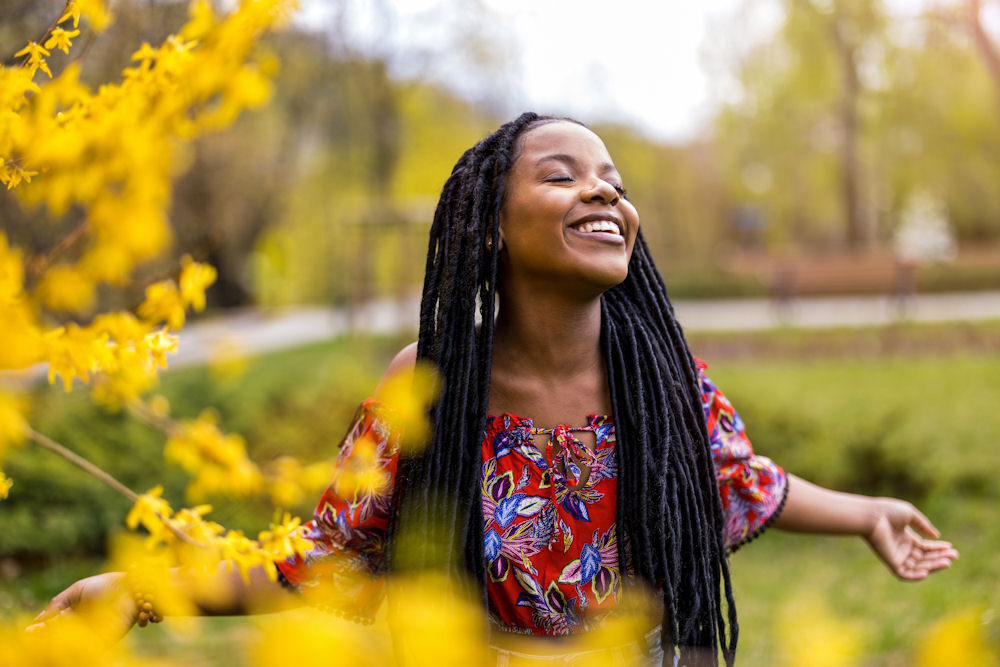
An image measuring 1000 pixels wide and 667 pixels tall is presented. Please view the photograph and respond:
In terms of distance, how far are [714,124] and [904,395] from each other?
19.3 metres

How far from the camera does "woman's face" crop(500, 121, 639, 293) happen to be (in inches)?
69.6

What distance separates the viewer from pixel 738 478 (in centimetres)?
202

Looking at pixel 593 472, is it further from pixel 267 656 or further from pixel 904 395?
pixel 904 395

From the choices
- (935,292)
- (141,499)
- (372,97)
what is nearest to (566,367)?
(141,499)

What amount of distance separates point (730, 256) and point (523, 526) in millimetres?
29367

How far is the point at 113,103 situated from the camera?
1.11 m

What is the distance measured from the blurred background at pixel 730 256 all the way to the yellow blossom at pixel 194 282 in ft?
0.21

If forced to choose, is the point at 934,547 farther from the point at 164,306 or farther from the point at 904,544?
the point at 164,306

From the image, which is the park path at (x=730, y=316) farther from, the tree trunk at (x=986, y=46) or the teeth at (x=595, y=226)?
the teeth at (x=595, y=226)

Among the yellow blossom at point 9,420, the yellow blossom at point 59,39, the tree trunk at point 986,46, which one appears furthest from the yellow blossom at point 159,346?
the tree trunk at point 986,46

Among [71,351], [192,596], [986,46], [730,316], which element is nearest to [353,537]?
[192,596]

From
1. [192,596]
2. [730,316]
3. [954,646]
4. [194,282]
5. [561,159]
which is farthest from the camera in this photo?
[730,316]

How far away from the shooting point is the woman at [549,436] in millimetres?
1746

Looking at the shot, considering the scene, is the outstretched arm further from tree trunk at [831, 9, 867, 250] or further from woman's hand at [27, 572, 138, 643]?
tree trunk at [831, 9, 867, 250]
